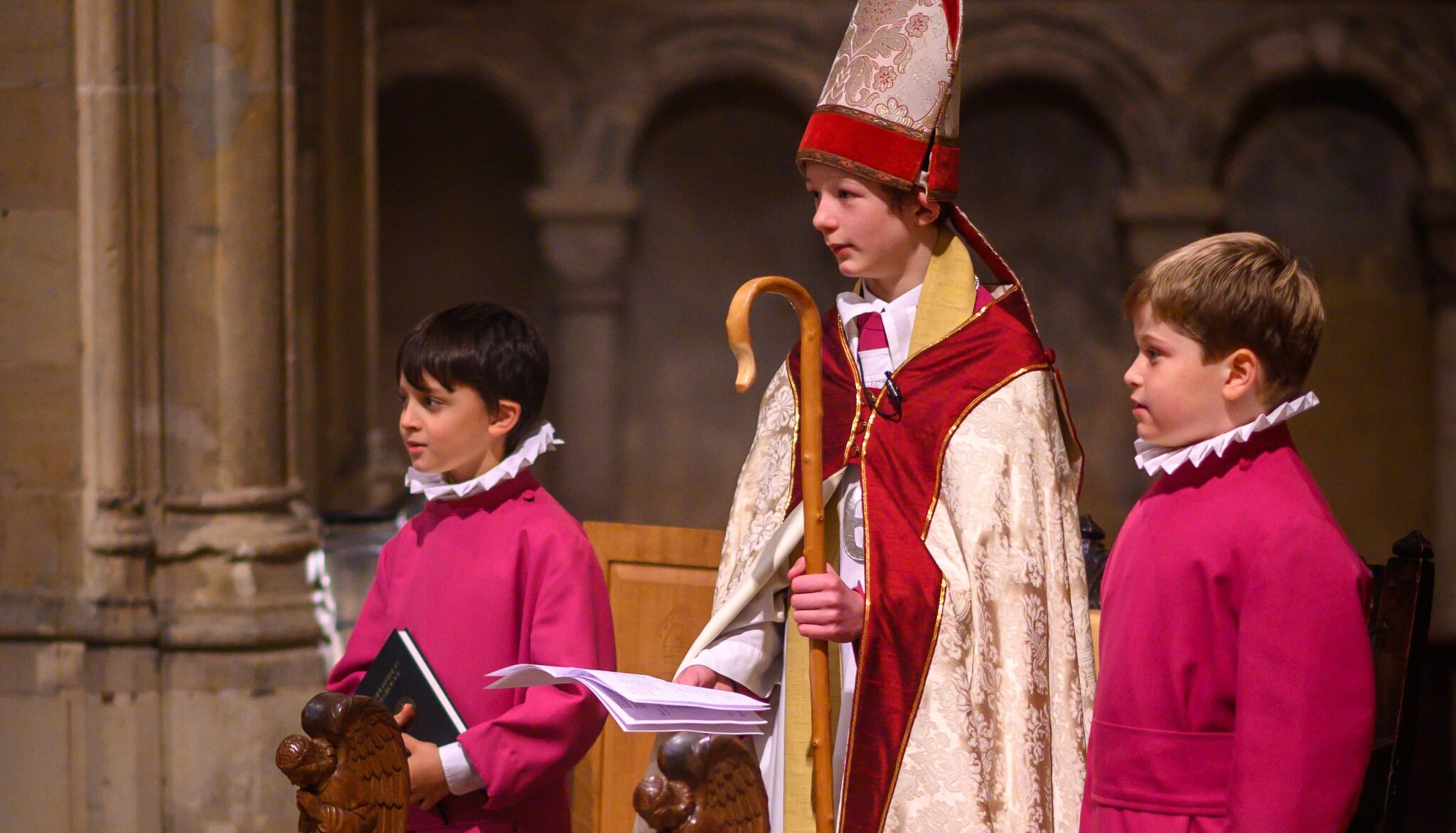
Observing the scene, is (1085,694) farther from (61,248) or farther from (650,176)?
(650,176)

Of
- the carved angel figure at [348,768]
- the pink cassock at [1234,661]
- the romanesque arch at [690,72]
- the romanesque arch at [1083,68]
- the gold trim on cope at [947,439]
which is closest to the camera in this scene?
the pink cassock at [1234,661]

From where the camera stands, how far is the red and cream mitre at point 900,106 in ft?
8.62

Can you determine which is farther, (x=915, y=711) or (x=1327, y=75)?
(x=1327, y=75)

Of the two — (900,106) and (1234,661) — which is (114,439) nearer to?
(900,106)

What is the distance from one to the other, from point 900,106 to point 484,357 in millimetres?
742

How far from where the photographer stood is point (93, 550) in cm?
409

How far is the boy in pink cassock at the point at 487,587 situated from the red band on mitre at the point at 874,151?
574mm

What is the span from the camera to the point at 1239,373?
2.15 m

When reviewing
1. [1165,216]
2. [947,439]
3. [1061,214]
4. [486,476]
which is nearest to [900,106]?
[947,439]

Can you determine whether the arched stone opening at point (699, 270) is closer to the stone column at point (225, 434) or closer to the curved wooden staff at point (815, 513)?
the stone column at point (225, 434)

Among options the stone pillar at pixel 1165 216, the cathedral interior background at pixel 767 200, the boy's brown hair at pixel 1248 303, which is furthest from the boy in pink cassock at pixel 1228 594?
the stone pillar at pixel 1165 216

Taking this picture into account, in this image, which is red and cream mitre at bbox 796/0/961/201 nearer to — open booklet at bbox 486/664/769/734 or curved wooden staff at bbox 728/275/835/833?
curved wooden staff at bbox 728/275/835/833

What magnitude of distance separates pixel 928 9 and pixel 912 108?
163mm

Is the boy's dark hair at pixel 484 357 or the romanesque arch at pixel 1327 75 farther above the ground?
the romanesque arch at pixel 1327 75
